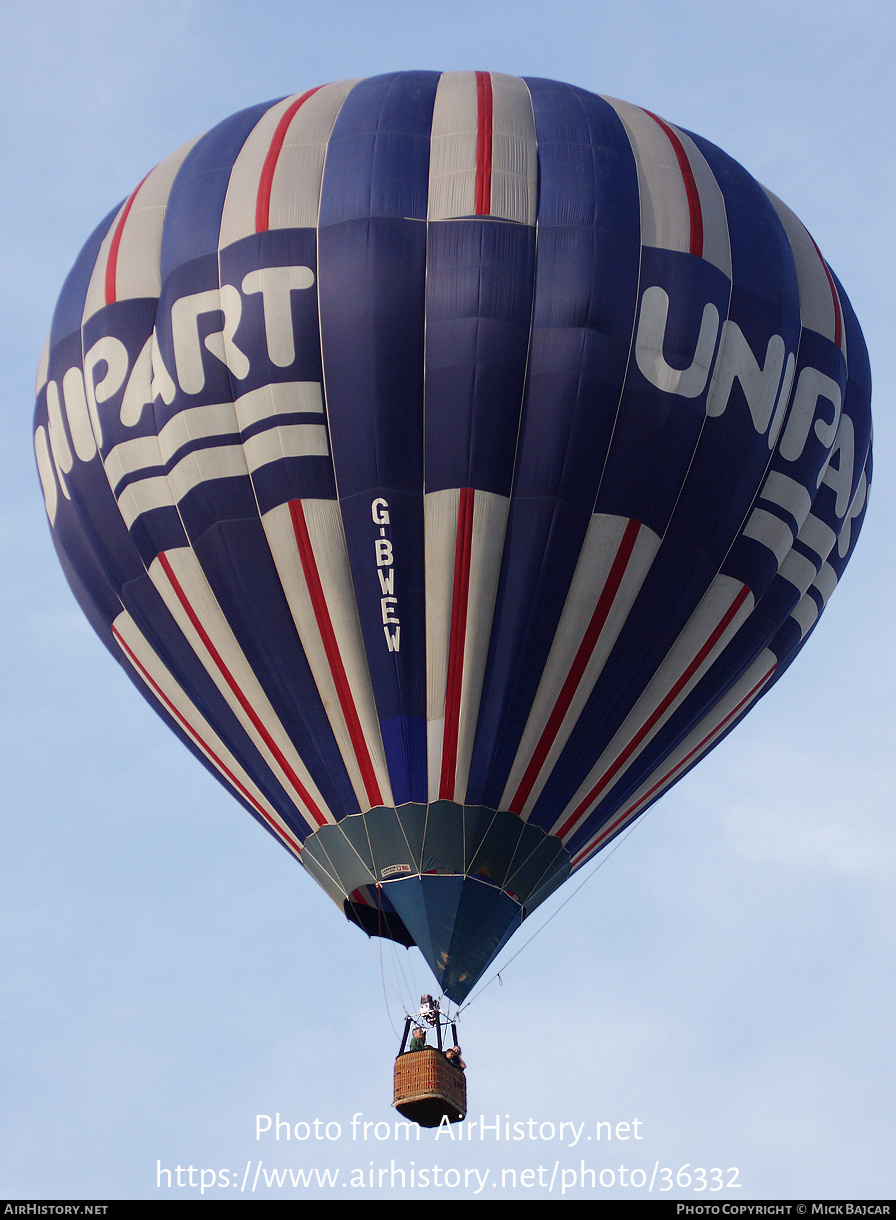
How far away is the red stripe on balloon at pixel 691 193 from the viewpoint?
1688 centimetres

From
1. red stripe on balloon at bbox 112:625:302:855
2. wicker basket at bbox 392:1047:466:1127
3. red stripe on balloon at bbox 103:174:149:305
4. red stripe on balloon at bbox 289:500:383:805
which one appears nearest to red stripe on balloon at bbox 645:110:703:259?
red stripe on balloon at bbox 289:500:383:805

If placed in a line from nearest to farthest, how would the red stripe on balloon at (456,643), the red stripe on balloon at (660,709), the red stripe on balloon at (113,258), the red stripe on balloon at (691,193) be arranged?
the red stripe on balloon at (456,643) < the red stripe on balloon at (691,193) < the red stripe on balloon at (660,709) < the red stripe on balloon at (113,258)

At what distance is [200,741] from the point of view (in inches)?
709

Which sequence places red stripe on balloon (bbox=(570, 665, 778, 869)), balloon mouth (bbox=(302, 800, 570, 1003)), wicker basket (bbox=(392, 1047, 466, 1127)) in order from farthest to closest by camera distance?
red stripe on balloon (bbox=(570, 665, 778, 869))
balloon mouth (bbox=(302, 800, 570, 1003))
wicker basket (bbox=(392, 1047, 466, 1127))

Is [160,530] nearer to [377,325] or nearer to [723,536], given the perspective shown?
[377,325]

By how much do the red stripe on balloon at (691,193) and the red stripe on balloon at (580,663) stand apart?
250 centimetres

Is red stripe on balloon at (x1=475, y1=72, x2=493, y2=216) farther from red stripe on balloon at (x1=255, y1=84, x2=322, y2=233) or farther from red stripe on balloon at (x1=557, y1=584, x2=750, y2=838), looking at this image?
red stripe on balloon at (x1=557, y1=584, x2=750, y2=838)

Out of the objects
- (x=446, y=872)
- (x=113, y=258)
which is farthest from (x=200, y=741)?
(x=113, y=258)

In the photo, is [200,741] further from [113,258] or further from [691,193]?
[691,193]

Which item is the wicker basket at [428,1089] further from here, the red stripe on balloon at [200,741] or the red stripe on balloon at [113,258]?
the red stripe on balloon at [113,258]

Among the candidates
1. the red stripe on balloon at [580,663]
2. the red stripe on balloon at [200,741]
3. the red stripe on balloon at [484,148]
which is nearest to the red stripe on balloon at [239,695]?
the red stripe on balloon at [200,741]

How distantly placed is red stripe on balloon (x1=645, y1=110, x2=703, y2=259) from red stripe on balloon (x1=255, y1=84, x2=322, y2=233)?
3.36 m

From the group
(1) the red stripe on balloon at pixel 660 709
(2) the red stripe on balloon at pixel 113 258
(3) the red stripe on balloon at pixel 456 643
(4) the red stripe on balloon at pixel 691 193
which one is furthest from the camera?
(2) the red stripe on balloon at pixel 113 258

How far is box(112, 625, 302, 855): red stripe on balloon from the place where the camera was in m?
17.6
